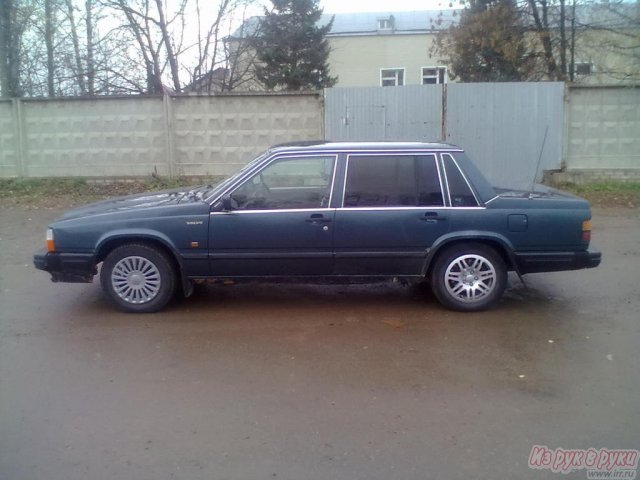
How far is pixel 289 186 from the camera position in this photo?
6316 millimetres

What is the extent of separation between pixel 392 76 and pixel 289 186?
100 feet

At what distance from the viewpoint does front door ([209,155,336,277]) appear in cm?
618

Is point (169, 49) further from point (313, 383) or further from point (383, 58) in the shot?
point (313, 383)

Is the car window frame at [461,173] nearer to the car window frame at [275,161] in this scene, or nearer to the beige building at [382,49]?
the car window frame at [275,161]

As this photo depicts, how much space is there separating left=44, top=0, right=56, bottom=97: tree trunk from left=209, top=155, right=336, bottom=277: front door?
18.3m

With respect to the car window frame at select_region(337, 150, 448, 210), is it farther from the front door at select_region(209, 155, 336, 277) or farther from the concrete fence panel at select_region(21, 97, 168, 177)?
the concrete fence panel at select_region(21, 97, 168, 177)

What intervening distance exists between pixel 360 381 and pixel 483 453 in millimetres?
1201

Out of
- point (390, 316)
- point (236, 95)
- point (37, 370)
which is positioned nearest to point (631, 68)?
point (236, 95)

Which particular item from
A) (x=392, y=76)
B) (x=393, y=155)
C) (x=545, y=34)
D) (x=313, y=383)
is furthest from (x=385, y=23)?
(x=313, y=383)

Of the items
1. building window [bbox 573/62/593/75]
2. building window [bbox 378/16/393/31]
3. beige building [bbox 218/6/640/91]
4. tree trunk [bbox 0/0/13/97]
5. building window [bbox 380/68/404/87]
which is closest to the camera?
building window [bbox 573/62/593/75]

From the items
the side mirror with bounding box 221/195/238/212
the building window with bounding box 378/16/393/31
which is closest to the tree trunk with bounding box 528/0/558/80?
the side mirror with bounding box 221/195/238/212

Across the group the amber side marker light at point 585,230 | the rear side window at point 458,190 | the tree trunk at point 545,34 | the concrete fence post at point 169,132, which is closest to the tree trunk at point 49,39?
the concrete fence post at point 169,132

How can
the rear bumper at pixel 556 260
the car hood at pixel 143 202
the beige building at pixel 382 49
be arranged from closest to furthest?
1. the rear bumper at pixel 556 260
2. the car hood at pixel 143 202
3. the beige building at pixel 382 49

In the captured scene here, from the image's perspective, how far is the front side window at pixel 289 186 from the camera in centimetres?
625
